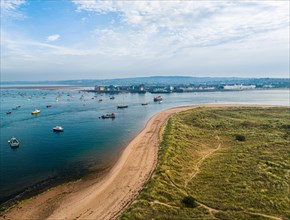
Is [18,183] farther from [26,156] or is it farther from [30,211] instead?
[26,156]

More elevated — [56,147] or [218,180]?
[218,180]

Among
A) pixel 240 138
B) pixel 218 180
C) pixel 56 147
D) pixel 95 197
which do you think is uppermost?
pixel 240 138

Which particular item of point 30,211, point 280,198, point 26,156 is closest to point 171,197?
point 280,198

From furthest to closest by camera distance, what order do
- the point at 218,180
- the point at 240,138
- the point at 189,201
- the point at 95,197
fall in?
1. the point at 240,138
2. the point at 218,180
3. the point at 95,197
4. the point at 189,201

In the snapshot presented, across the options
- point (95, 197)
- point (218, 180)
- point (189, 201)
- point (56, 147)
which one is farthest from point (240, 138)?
point (56, 147)

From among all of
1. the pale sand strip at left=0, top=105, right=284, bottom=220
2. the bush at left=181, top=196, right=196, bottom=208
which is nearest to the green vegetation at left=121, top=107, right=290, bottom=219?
the bush at left=181, top=196, right=196, bottom=208

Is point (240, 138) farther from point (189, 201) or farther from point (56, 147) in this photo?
point (56, 147)

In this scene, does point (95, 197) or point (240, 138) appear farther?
point (240, 138)

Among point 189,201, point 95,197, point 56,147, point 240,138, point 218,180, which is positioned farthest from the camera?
point 56,147
